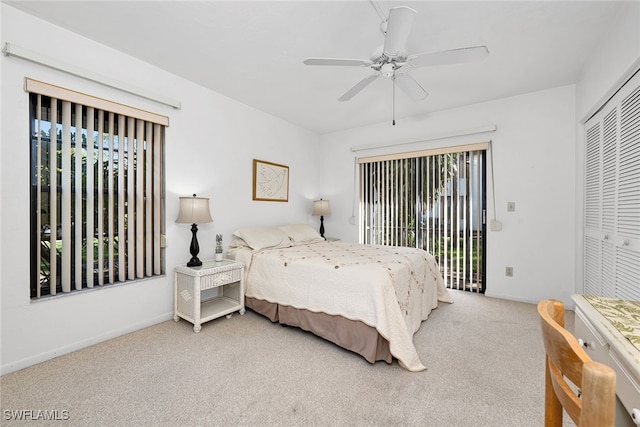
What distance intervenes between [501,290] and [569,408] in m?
3.39

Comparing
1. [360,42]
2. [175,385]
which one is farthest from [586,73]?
[175,385]

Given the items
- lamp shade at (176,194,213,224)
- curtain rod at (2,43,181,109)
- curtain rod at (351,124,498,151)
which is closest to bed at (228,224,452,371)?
lamp shade at (176,194,213,224)

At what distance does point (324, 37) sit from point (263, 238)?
2168 mm

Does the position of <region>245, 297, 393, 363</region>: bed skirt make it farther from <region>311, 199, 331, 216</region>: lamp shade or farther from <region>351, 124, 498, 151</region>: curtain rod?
<region>351, 124, 498, 151</region>: curtain rod

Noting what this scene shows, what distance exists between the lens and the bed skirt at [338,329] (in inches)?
79.3

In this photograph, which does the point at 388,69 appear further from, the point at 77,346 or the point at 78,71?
the point at 77,346

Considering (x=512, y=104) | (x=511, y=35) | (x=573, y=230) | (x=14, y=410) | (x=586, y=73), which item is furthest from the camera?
(x=512, y=104)

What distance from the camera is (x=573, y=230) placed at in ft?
10.1

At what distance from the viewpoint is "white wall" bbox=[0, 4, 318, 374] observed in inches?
74.4

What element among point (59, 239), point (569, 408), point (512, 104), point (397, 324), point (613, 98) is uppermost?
point (512, 104)

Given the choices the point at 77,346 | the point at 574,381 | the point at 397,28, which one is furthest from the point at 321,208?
the point at 574,381

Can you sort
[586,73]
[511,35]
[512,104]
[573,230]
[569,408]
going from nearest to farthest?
[569,408] → [511,35] → [586,73] → [573,230] → [512,104]

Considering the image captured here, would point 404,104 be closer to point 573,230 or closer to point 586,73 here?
point 586,73

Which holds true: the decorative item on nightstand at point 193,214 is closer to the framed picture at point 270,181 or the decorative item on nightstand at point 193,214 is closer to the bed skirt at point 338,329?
the bed skirt at point 338,329
